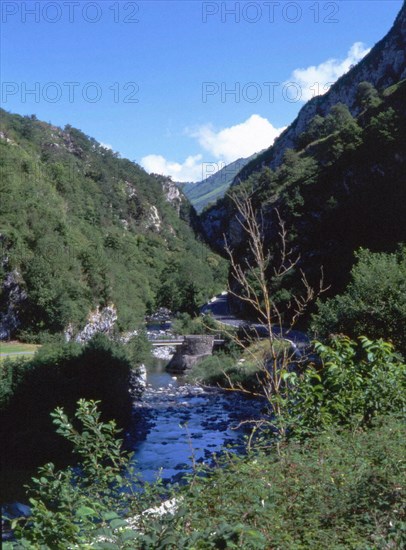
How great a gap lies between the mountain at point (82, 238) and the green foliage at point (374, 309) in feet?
119

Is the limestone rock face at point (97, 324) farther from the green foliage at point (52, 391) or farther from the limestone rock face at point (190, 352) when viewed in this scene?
the green foliage at point (52, 391)

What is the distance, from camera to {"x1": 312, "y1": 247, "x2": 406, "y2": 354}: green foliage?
16.6 meters

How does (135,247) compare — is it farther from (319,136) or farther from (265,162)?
(319,136)

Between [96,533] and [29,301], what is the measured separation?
164 feet

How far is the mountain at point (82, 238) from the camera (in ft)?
168

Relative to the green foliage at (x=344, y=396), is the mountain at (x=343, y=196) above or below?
above

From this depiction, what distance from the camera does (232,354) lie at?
132 feet

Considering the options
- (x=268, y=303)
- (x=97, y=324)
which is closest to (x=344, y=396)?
(x=268, y=303)

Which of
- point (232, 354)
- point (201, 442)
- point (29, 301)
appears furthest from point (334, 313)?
point (29, 301)

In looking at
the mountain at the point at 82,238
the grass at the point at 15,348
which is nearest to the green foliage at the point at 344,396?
the grass at the point at 15,348

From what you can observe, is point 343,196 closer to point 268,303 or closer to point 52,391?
point 52,391

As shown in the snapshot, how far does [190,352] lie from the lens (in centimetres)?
4219

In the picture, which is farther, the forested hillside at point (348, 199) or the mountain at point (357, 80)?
the mountain at point (357, 80)

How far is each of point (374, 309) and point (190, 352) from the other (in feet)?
87.2
